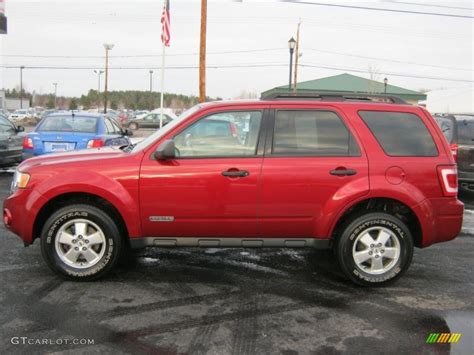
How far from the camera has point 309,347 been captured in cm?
344

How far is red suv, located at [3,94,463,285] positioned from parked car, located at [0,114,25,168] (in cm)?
686

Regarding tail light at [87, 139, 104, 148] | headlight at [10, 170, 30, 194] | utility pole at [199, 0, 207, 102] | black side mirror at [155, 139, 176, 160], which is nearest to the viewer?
black side mirror at [155, 139, 176, 160]

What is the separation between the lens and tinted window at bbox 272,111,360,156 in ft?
15.2

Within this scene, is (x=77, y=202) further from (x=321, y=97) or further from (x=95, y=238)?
(x=321, y=97)

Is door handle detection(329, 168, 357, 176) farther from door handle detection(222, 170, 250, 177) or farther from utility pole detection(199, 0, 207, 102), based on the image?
utility pole detection(199, 0, 207, 102)

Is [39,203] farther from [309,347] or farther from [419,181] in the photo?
[419,181]

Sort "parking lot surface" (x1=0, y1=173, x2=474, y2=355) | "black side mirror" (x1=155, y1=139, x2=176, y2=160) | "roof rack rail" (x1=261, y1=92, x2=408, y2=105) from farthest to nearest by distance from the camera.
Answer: "roof rack rail" (x1=261, y1=92, x2=408, y2=105)
"black side mirror" (x1=155, y1=139, x2=176, y2=160)
"parking lot surface" (x1=0, y1=173, x2=474, y2=355)

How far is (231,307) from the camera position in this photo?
4109 millimetres

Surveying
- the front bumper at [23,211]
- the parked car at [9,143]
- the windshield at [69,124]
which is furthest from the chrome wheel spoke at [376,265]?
the parked car at [9,143]

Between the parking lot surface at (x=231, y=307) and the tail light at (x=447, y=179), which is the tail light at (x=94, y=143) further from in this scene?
the tail light at (x=447, y=179)

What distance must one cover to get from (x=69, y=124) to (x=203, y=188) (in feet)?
20.2

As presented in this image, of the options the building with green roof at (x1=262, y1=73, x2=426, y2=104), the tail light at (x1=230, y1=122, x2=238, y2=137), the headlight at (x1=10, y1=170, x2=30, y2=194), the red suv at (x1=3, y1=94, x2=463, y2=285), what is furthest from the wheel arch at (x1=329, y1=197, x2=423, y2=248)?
the building with green roof at (x1=262, y1=73, x2=426, y2=104)

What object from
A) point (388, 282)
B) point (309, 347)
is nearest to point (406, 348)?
point (309, 347)

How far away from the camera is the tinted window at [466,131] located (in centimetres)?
931
